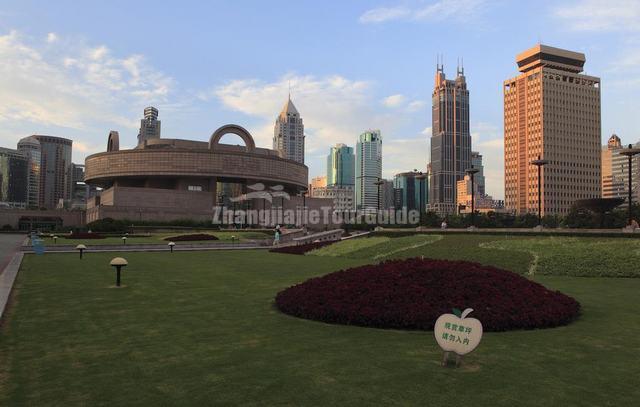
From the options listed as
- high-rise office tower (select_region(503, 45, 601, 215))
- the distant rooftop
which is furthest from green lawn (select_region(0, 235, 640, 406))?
the distant rooftop

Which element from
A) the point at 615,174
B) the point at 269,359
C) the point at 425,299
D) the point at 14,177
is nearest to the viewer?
the point at 269,359

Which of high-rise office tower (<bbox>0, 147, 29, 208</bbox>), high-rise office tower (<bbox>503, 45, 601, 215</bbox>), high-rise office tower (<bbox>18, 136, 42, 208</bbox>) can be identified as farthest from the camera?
high-rise office tower (<bbox>18, 136, 42, 208</bbox>)

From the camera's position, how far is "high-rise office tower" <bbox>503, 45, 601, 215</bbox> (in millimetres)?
148875

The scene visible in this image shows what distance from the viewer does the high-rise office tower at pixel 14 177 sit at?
178250mm

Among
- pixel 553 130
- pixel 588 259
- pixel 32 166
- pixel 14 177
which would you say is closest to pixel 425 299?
pixel 588 259

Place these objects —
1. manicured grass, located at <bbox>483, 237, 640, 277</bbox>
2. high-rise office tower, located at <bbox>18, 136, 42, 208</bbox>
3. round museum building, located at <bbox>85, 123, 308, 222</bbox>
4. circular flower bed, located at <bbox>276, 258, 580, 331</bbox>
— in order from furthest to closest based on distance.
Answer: high-rise office tower, located at <bbox>18, 136, 42, 208</bbox> < round museum building, located at <bbox>85, 123, 308, 222</bbox> < manicured grass, located at <bbox>483, 237, 640, 277</bbox> < circular flower bed, located at <bbox>276, 258, 580, 331</bbox>

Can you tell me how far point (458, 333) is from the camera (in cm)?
553

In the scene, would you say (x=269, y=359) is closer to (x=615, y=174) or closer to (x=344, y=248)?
(x=344, y=248)

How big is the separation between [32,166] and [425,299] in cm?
21851

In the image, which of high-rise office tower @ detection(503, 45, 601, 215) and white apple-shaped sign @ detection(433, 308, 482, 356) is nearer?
white apple-shaped sign @ detection(433, 308, 482, 356)

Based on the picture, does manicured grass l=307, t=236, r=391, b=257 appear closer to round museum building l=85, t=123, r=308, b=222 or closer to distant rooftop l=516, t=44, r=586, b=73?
round museum building l=85, t=123, r=308, b=222

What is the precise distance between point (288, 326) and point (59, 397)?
12.7 feet

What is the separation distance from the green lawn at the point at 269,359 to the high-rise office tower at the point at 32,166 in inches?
8216

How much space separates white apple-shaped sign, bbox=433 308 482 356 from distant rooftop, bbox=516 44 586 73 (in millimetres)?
164014
